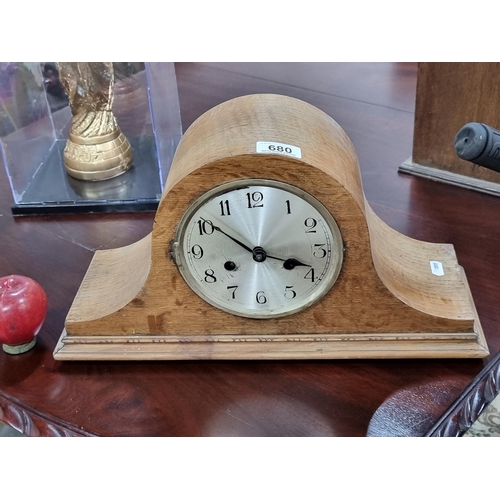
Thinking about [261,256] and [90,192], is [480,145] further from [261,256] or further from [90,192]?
[90,192]

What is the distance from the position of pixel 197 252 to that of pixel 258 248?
0.08m

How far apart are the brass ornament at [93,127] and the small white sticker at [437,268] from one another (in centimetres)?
73

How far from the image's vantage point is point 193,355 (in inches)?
36.4

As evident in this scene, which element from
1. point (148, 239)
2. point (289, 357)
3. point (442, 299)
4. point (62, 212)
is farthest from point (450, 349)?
point (62, 212)

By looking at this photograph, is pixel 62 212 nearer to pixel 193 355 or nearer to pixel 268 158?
pixel 193 355

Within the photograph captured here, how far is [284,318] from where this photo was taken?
0.92 metres

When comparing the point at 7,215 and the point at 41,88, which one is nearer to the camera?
the point at 7,215

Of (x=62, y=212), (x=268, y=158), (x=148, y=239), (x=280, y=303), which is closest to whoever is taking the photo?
(x=268, y=158)

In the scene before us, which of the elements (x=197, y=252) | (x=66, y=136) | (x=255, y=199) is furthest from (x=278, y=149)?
(x=66, y=136)

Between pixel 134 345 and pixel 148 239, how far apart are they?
18cm

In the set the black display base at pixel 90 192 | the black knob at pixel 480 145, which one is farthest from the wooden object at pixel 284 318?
the black display base at pixel 90 192

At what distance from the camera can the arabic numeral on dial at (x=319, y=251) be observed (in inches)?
34.4

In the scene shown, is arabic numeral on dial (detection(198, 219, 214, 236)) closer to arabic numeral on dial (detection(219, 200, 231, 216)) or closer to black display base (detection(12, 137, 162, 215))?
arabic numeral on dial (detection(219, 200, 231, 216))
